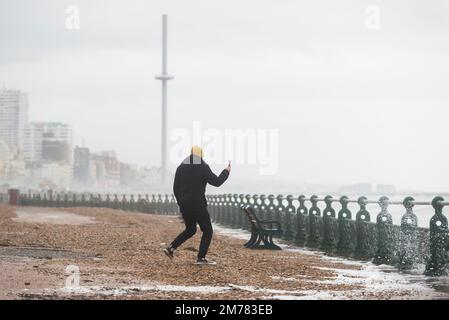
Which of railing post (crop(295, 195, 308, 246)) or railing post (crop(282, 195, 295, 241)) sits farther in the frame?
railing post (crop(282, 195, 295, 241))

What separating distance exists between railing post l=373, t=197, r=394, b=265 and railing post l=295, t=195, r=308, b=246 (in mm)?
7139

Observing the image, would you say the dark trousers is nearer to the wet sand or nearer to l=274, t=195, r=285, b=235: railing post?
the wet sand

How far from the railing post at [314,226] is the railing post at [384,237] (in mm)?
5476

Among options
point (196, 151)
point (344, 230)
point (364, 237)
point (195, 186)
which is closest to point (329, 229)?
point (344, 230)

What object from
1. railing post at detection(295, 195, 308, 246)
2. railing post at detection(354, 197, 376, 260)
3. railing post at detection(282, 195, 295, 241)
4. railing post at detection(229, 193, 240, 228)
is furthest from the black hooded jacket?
railing post at detection(229, 193, 240, 228)

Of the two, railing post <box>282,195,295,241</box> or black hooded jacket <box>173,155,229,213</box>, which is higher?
black hooded jacket <box>173,155,229,213</box>

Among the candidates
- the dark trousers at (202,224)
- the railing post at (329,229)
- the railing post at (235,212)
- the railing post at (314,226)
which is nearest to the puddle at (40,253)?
the dark trousers at (202,224)

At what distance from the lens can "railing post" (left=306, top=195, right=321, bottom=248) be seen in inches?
912

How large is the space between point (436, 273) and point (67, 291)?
6075 millimetres

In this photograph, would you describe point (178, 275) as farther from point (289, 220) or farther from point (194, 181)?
point (289, 220)

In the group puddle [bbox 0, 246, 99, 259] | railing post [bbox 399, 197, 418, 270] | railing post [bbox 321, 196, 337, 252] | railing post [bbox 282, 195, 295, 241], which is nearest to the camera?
railing post [bbox 399, 197, 418, 270]
